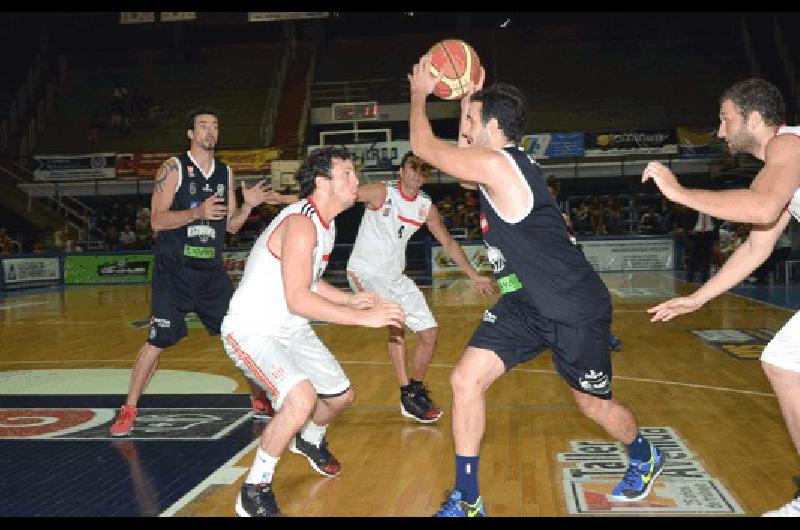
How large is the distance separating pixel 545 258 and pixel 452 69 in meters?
1.45

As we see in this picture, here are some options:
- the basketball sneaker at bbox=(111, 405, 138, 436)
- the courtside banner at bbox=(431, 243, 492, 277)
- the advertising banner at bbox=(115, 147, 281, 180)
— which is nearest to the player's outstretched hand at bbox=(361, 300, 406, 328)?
the basketball sneaker at bbox=(111, 405, 138, 436)

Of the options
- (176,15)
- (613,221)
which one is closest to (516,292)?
(613,221)

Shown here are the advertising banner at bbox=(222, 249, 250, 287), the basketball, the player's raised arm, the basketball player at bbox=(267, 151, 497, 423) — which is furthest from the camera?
the advertising banner at bbox=(222, 249, 250, 287)

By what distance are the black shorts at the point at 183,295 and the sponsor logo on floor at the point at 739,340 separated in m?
5.80

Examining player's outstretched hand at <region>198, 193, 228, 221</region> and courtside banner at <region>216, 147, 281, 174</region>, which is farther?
courtside banner at <region>216, 147, 281, 174</region>

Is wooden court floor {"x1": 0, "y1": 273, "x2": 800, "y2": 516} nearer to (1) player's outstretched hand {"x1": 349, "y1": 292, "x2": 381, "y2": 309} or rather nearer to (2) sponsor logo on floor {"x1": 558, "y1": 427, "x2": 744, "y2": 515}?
(2) sponsor logo on floor {"x1": 558, "y1": 427, "x2": 744, "y2": 515}

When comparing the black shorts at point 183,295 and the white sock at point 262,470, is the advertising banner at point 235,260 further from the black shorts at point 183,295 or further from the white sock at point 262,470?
the white sock at point 262,470

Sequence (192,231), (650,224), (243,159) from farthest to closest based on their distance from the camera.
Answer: (243,159) < (650,224) < (192,231)

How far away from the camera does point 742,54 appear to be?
30.6 meters

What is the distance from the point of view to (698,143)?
2433cm

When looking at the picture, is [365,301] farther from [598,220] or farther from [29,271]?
[29,271]

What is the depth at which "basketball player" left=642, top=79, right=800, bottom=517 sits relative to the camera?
3.61 m

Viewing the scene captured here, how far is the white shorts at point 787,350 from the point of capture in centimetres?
393
